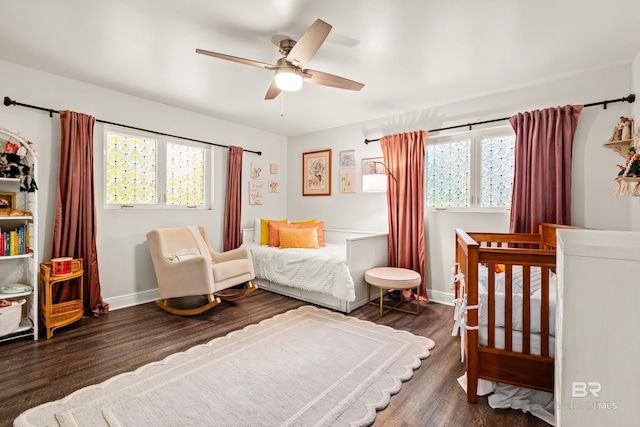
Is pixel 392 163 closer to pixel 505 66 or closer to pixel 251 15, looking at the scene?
pixel 505 66

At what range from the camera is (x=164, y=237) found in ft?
10.9

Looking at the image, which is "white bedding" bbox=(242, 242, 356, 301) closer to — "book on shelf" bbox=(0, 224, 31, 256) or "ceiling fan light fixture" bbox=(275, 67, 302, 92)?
"ceiling fan light fixture" bbox=(275, 67, 302, 92)

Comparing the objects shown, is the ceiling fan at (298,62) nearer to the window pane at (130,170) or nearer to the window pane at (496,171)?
the window pane at (496,171)

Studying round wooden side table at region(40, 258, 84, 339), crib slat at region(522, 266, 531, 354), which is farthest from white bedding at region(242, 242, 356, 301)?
round wooden side table at region(40, 258, 84, 339)

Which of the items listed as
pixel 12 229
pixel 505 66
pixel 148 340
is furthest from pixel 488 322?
pixel 12 229

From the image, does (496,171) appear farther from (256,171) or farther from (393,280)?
(256,171)

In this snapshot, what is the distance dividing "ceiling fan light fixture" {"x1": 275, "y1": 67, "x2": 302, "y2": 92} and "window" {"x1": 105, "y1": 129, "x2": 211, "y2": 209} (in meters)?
2.19

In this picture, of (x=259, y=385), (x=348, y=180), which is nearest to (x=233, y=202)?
(x=348, y=180)

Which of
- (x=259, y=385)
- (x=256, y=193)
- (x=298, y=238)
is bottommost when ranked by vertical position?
(x=259, y=385)

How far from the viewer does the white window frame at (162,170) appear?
3252mm

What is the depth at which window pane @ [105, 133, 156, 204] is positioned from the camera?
10.9 feet

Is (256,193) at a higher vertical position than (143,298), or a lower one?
higher

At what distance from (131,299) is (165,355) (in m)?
1.51

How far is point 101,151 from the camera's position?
3197mm
